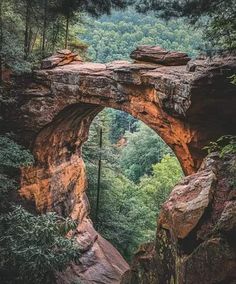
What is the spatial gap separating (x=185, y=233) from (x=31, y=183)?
37.7 feet

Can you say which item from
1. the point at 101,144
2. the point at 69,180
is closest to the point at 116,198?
the point at 101,144

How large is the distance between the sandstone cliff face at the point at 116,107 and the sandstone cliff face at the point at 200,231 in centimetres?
3

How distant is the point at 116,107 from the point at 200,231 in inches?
336

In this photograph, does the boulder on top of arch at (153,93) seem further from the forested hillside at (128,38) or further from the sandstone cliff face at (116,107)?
the forested hillside at (128,38)

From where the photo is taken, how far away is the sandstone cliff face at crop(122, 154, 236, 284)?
5.32 m

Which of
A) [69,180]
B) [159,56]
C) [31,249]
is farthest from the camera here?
[69,180]

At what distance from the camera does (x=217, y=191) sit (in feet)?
22.0

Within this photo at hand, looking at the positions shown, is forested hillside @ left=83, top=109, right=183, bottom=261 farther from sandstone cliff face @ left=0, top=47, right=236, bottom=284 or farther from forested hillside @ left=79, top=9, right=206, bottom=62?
forested hillside @ left=79, top=9, right=206, bottom=62

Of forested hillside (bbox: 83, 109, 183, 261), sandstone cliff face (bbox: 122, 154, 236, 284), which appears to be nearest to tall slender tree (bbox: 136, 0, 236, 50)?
sandstone cliff face (bbox: 122, 154, 236, 284)

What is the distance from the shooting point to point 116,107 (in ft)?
46.1

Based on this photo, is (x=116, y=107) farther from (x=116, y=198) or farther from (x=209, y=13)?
(x=116, y=198)

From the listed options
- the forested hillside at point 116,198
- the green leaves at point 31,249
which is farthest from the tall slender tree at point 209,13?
the forested hillside at point 116,198

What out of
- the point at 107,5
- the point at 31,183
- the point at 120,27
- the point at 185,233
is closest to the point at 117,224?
the point at 31,183

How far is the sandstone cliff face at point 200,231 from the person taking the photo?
5.32 metres
